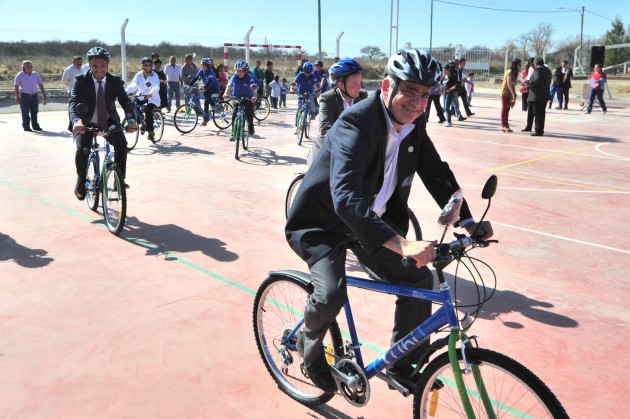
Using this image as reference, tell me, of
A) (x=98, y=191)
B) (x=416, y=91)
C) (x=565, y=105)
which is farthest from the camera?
(x=565, y=105)

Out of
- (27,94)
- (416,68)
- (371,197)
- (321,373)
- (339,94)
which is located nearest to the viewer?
(416,68)

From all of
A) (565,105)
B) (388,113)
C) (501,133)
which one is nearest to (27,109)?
(501,133)

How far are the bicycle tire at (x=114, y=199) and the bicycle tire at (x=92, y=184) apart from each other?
454 millimetres

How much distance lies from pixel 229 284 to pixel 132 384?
5.56 ft

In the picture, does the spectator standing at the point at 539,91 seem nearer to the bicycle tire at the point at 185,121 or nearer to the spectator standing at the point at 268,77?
the bicycle tire at the point at 185,121

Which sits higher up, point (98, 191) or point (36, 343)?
point (98, 191)

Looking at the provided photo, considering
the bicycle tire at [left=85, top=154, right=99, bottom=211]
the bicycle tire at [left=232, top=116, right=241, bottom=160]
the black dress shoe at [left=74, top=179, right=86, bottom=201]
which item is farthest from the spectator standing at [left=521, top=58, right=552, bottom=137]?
the black dress shoe at [left=74, top=179, right=86, bottom=201]

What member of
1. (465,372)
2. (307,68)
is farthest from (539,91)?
(465,372)

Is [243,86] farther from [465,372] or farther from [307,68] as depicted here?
[465,372]

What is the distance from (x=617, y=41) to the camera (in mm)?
84062

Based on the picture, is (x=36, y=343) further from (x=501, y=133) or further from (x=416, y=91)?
(x=501, y=133)

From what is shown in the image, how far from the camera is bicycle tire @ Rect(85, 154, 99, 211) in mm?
7172

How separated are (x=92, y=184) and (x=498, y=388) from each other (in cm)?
615

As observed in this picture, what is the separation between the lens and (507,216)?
7.57 metres
